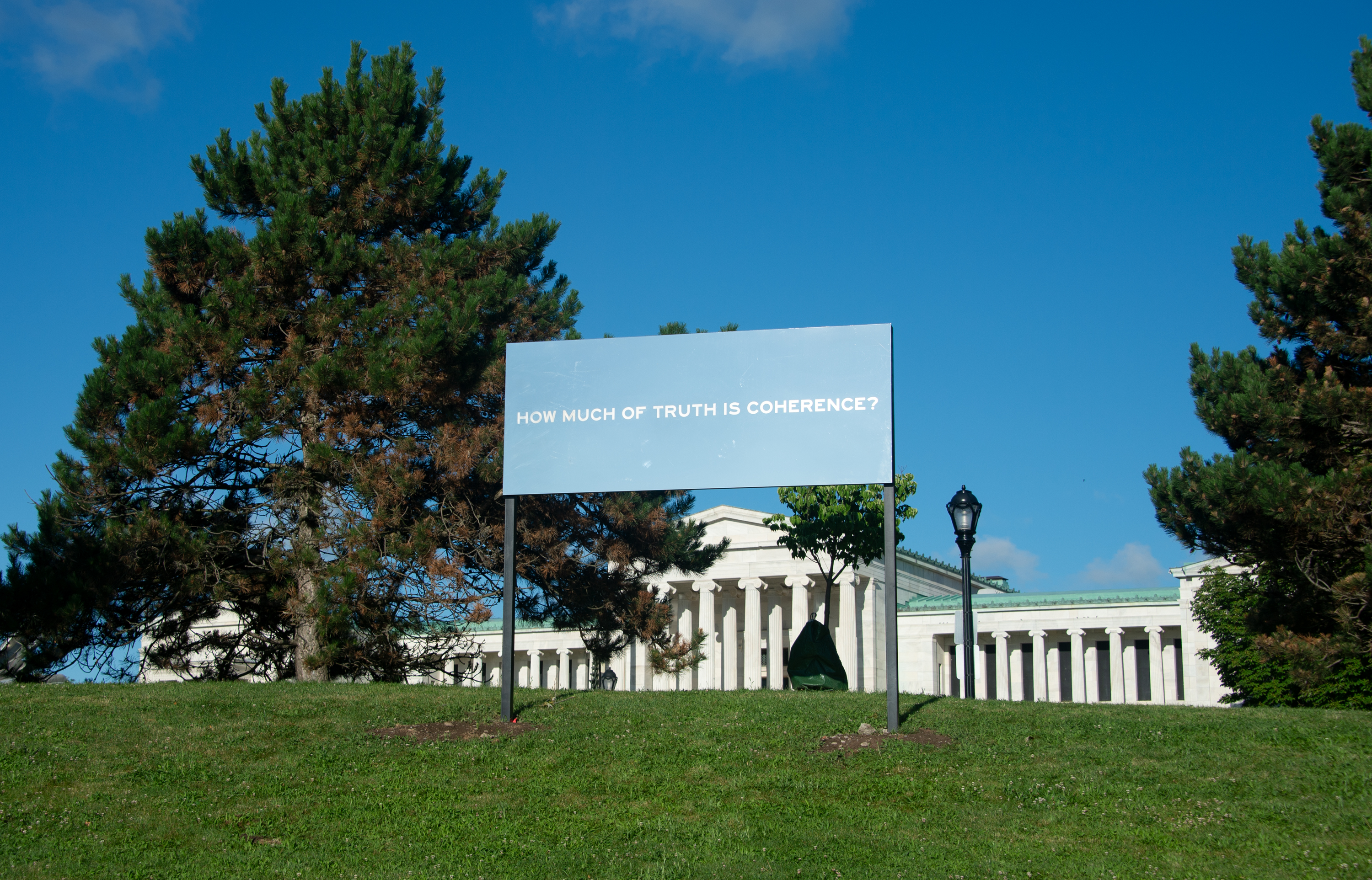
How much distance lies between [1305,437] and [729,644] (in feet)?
156

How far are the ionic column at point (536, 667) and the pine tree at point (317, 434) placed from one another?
43.3 m

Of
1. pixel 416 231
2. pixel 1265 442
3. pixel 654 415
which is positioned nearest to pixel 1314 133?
pixel 1265 442

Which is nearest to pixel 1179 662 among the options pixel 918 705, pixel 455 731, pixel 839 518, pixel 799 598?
pixel 799 598

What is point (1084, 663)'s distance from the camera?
2271 inches

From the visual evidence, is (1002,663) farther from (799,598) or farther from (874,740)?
(874,740)

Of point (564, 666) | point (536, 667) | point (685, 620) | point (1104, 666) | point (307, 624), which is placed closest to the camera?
point (307, 624)

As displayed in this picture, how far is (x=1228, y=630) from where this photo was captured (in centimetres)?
3453

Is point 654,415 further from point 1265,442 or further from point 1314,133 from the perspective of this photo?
point 1314,133

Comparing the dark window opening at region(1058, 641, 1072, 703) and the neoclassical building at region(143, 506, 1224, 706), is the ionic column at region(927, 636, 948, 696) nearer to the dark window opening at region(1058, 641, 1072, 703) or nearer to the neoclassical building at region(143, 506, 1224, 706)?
the neoclassical building at region(143, 506, 1224, 706)

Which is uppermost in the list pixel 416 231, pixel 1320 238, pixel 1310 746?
pixel 416 231

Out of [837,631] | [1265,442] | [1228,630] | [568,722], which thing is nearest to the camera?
[568,722]

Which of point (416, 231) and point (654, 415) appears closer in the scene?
point (654, 415)

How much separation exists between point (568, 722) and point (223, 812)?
5.27 meters

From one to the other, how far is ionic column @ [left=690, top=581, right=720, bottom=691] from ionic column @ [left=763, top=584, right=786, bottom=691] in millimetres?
3034
